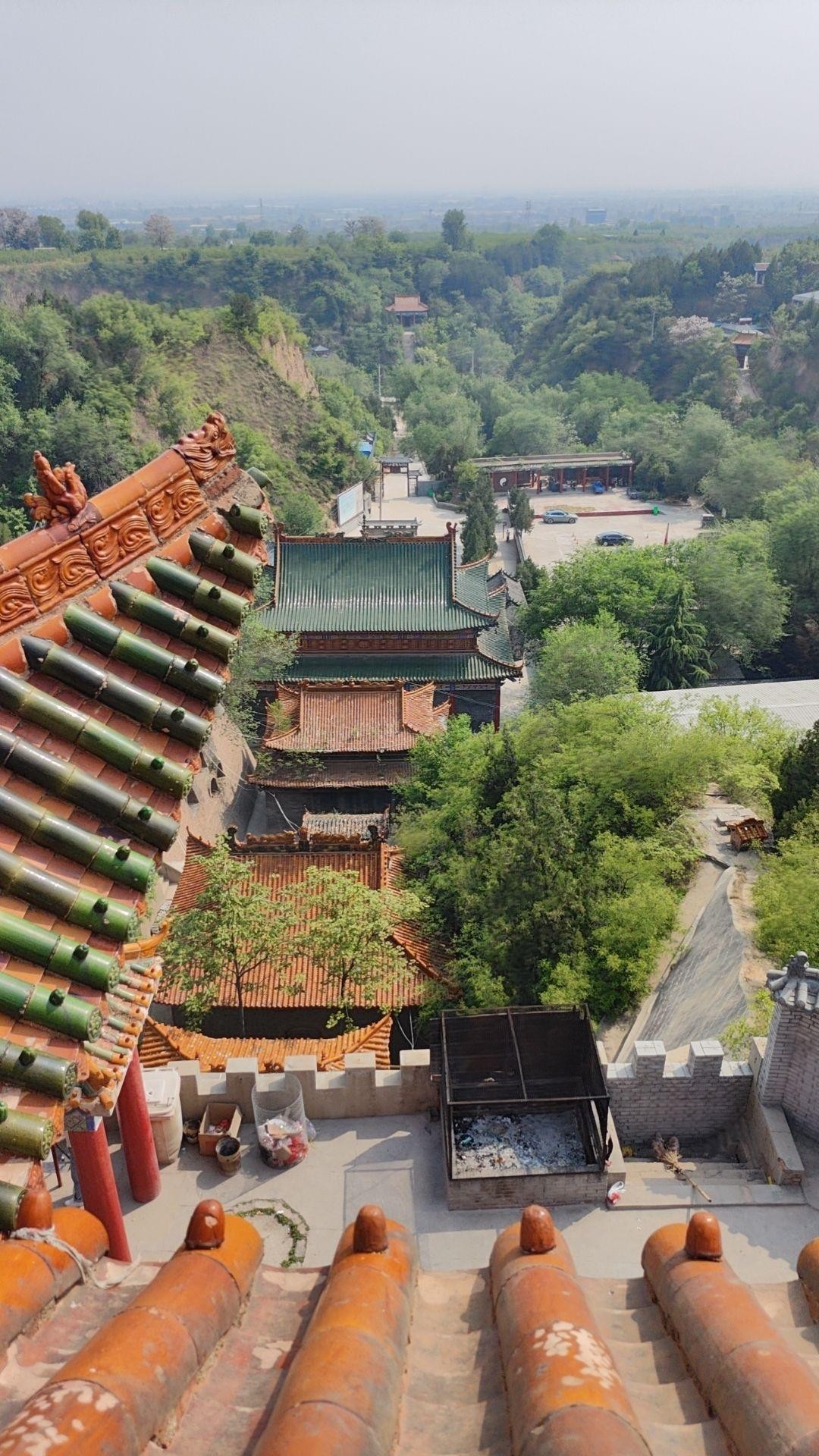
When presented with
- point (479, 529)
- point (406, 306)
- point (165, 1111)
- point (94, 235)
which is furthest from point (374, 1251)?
point (406, 306)

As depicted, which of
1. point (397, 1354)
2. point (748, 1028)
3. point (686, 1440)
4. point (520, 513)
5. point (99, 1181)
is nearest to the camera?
point (686, 1440)

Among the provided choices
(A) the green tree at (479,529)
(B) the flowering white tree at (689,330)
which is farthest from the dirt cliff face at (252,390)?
(B) the flowering white tree at (689,330)

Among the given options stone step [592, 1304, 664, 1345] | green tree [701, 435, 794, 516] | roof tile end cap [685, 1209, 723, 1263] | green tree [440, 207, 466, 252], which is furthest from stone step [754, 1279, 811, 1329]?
green tree [440, 207, 466, 252]

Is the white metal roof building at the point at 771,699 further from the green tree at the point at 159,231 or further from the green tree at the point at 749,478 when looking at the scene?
the green tree at the point at 159,231

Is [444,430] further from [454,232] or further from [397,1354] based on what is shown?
[454,232]

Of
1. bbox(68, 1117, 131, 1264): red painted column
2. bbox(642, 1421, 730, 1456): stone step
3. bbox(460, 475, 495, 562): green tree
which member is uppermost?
bbox(642, 1421, 730, 1456): stone step

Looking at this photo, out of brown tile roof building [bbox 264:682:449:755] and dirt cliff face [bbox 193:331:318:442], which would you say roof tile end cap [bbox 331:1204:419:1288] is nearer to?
brown tile roof building [bbox 264:682:449:755]
